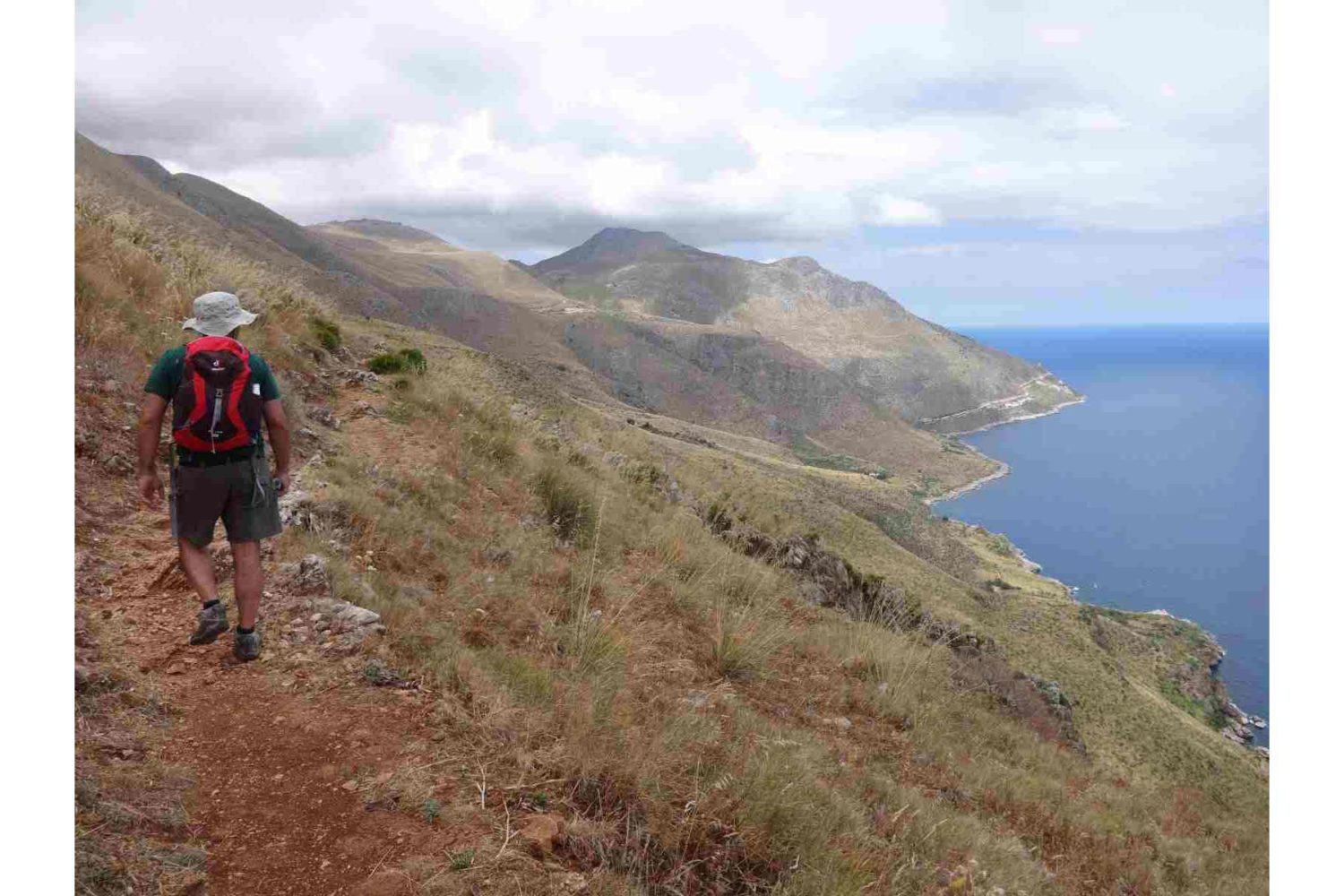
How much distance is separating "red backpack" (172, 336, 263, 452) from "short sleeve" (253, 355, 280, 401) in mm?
99

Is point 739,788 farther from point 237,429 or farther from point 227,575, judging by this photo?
point 227,575

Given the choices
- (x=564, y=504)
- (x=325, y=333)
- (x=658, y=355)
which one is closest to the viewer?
(x=564, y=504)

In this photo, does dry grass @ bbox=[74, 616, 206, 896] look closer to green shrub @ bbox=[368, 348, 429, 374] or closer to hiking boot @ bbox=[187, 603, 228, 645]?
hiking boot @ bbox=[187, 603, 228, 645]

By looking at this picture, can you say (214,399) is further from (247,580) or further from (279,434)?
(247,580)

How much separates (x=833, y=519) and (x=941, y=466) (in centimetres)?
10279

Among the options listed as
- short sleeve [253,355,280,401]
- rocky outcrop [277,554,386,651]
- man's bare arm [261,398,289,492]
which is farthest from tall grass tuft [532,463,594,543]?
short sleeve [253,355,280,401]

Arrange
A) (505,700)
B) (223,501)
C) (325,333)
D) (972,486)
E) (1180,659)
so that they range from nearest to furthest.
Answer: (505,700) < (223,501) < (325,333) < (1180,659) < (972,486)

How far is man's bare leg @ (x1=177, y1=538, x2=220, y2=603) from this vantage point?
418 cm

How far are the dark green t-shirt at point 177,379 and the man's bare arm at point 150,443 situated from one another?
0.05 m

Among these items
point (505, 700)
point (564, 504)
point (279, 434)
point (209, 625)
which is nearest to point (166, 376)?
point (279, 434)

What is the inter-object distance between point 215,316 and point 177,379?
387mm

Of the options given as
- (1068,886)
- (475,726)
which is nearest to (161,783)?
(475,726)

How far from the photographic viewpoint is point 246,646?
427cm

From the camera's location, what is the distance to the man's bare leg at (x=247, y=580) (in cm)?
422
